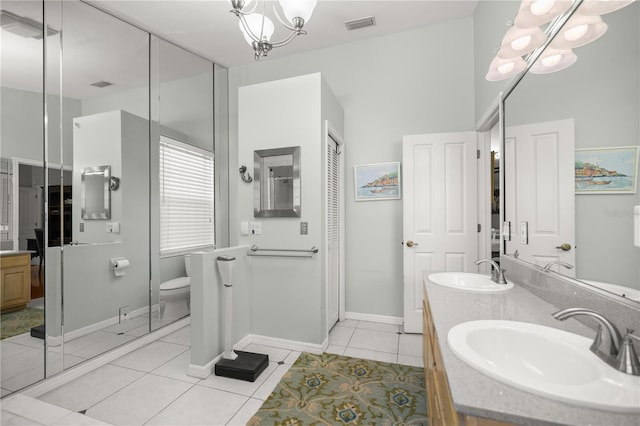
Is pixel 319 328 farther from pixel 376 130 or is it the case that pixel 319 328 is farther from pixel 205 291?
pixel 376 130

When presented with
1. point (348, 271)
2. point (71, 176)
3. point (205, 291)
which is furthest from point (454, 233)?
point (71, 176)

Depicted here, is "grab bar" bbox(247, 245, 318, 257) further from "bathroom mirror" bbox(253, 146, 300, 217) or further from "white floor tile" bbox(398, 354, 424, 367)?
"white floor tile" bbox(398, 354, 424, 367)

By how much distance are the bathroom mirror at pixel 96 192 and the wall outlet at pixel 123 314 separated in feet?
2.88

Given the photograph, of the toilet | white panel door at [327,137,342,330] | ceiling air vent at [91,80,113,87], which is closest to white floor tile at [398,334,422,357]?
white panel door at [327,137,342,330]

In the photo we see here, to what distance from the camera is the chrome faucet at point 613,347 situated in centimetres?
74

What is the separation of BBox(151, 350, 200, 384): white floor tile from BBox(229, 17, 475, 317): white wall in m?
1.82

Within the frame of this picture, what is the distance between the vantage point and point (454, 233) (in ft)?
9.66

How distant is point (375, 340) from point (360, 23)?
11.0 ft

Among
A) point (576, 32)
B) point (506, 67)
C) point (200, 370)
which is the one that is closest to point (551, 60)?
point (576, 32)

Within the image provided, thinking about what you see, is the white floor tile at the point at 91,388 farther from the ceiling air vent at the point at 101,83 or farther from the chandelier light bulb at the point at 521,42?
the chandelier light bulb at the point at 521,42

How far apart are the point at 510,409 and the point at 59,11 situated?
352 centimetres

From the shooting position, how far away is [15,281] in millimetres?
1962

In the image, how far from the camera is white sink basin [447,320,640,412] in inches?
25.6

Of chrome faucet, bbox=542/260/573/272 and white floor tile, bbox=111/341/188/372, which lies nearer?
chrome faucet, bbox=542/260/573/272
